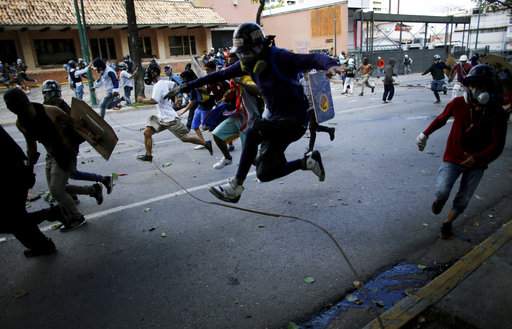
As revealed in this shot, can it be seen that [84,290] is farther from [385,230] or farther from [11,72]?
[11,72]

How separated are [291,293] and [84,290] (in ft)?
5.62

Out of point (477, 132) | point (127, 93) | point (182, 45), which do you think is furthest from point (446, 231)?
point (182, 45)

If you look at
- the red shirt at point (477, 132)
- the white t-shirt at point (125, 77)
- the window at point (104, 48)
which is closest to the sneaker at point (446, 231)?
the red shirt at point (477, 132)

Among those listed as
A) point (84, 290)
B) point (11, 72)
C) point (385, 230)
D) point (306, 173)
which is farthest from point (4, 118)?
point (385, 230)

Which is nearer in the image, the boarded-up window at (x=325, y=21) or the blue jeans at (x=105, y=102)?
the blue jeans at (x=105, y=102)

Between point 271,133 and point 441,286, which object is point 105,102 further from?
point 441,286

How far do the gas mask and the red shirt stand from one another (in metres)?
0.06

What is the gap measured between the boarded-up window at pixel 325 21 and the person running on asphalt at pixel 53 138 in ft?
97.9

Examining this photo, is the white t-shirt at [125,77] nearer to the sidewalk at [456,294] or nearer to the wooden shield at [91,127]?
the wooden shield at [91,127]

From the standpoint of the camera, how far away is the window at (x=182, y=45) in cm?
3017

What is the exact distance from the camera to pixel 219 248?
3947 millimetres

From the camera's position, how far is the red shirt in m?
3.51

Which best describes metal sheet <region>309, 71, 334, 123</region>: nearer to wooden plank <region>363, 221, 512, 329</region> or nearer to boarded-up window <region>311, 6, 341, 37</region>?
wooden plank <region>363, 221, 512, 329</region>

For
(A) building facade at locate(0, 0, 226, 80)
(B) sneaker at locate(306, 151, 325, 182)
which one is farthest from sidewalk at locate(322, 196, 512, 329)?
(A) building facade at locate(0, 0, 226, 80)
